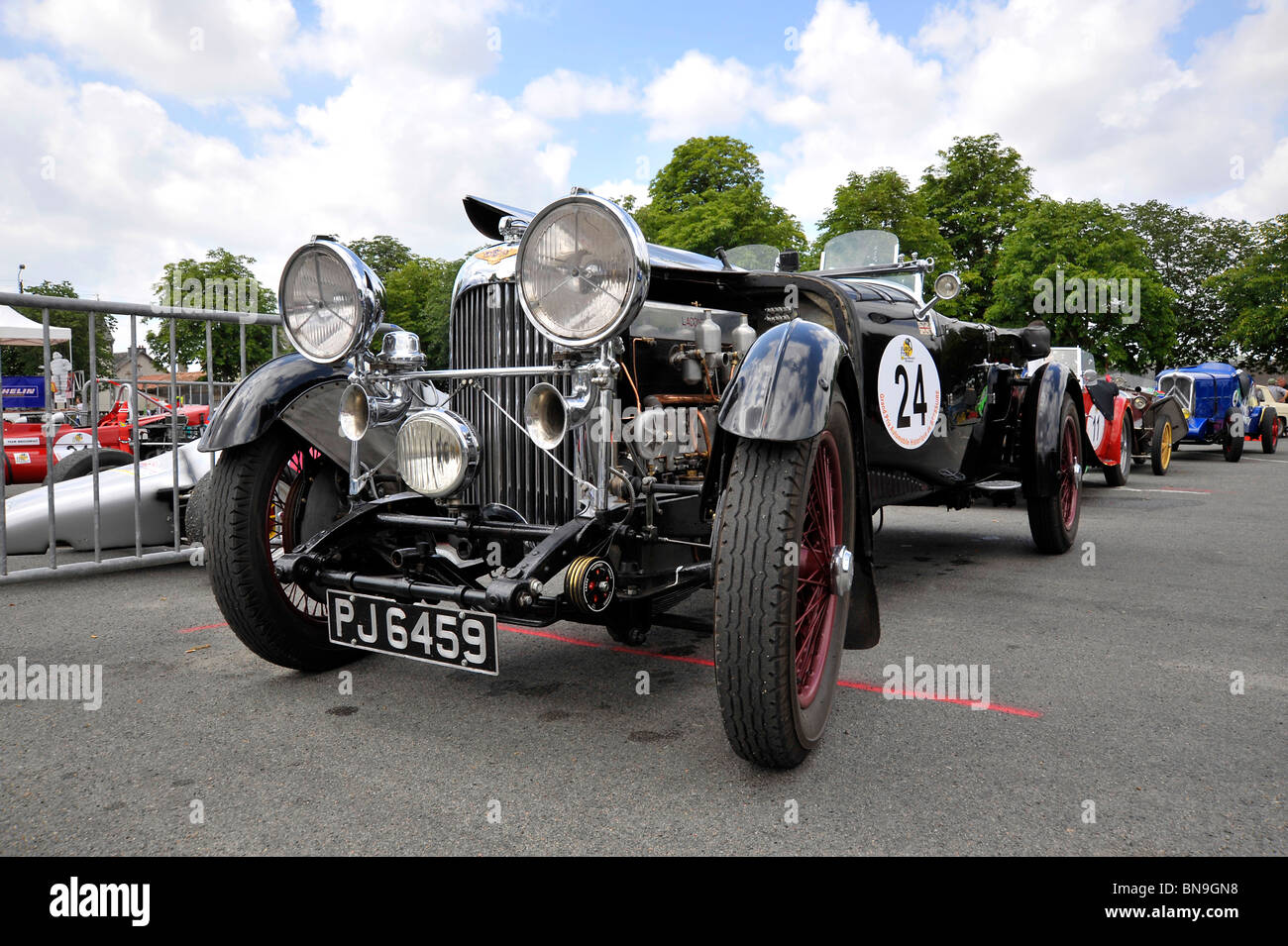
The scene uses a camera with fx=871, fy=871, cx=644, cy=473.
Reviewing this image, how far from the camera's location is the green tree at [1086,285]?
81.8 ft

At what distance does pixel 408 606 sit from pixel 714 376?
1.47 meters

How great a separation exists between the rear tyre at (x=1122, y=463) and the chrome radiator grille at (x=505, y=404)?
9.18m

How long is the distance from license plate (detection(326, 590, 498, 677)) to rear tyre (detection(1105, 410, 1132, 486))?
984 cm

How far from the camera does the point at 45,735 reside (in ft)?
8.85

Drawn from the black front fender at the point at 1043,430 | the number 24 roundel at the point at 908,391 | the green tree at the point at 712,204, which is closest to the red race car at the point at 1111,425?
the black front fender at the point at 1043,430

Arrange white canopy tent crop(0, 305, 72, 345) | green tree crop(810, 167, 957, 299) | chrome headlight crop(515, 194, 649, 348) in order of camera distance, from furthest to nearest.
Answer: green tree crop(810, 167, 957, 299), white canopy tent crop(0, 305, 72, 345), chrome headlight crop(515, 194, 649, 348)

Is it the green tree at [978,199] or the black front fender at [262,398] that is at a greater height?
the green tree at [978,199]

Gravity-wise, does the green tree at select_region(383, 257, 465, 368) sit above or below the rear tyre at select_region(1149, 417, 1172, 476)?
above

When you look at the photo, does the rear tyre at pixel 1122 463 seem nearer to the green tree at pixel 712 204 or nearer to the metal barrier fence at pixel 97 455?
the metal barrier fence at pixel 97 455

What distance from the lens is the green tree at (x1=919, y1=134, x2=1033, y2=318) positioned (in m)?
29.8

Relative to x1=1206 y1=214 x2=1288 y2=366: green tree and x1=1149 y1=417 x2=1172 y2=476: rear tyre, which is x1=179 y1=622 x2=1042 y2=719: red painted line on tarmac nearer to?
x1=1149 y1=417 x2=1172 y2=476: rear tyre

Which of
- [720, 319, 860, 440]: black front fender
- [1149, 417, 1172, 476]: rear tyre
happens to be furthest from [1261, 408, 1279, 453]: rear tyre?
[720, 319, 860, 440]: black front fender
